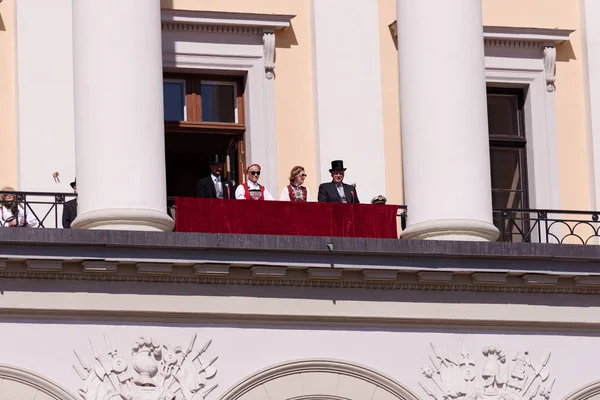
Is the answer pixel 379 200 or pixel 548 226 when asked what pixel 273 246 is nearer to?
pixel 379 200

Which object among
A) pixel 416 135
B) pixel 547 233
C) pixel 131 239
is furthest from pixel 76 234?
pixel 547 233

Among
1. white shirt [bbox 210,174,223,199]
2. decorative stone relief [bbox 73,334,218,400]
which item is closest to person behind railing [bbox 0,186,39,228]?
decorative stone relief [bbox 73,334,218,400]

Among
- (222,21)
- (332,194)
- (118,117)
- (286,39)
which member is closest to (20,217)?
(118,117)

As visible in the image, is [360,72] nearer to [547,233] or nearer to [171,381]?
[547,233]

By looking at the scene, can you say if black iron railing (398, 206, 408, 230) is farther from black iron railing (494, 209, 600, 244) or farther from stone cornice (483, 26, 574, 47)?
stone cornice (483, 26, 574, 47)

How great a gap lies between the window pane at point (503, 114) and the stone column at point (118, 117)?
6.70 meters

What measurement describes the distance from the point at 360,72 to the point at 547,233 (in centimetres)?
377

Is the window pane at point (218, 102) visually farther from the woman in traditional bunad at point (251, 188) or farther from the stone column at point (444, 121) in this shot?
the stone column at point (444, 121)

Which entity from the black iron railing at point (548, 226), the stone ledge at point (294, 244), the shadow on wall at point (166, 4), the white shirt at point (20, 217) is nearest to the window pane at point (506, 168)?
the black iron railing at point (548, 226)

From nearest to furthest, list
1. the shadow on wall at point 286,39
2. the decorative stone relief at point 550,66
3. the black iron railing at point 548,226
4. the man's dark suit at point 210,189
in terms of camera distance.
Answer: the man's dark suit at point 210,189 → the black iron railing at point 548,226 → the shadow on wall at point 286,39 → the decorative stone relief at point 550,66

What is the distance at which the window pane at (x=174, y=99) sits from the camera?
30.5 m

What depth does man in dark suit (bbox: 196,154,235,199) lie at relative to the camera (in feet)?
91.4

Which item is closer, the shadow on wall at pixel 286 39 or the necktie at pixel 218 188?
the necktie at pixel 218 188

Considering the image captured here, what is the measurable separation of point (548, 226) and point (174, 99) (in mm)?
5501
